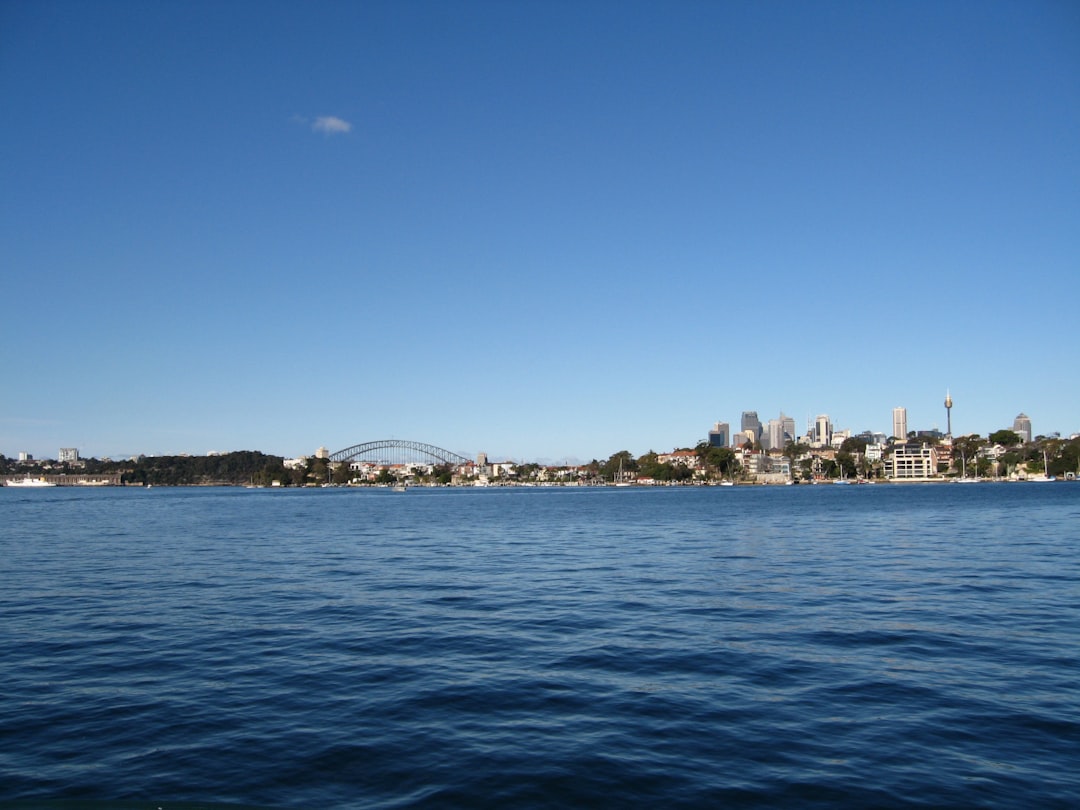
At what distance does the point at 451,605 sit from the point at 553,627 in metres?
4.50

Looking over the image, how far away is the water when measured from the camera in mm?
9133

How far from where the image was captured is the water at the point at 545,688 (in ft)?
30.0

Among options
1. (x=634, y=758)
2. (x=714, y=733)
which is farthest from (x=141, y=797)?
(x=714, y=733)

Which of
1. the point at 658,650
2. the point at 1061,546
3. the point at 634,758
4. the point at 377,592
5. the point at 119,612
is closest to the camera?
the point at 634,758

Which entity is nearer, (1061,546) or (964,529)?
(1061,546)

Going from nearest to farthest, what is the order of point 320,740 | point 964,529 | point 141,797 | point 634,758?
1. point 141,797
2. point 634,758
3. point 320,740
4. point 964,529

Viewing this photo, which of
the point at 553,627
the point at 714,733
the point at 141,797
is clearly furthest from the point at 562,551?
the point at 141,797

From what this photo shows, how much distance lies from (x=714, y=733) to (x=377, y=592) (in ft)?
52.4

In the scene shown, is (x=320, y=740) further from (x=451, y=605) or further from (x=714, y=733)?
(x=451, y=605)

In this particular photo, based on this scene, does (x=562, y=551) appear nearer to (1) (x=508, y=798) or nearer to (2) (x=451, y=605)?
(2) (x=451, y=605)

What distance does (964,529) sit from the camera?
5156cm

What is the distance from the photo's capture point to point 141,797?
28.5 feet

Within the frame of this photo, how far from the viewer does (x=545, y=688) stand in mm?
13125

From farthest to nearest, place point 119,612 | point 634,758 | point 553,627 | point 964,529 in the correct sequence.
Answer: point 964,529
point 119,612
point 553,627
point 634,758
